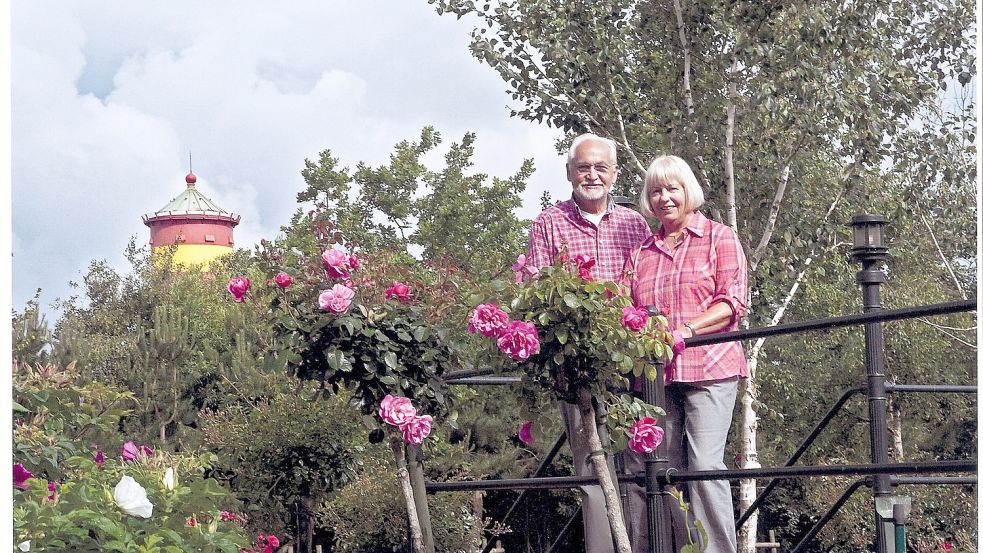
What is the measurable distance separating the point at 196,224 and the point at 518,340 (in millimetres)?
47171

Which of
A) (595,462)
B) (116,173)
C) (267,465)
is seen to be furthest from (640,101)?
(116,173)

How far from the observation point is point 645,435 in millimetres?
2674

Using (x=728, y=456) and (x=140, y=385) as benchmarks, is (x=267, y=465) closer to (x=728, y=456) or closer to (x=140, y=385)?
(x=140, y=385)

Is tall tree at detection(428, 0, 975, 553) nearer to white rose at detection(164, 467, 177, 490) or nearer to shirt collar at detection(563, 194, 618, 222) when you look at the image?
shirt collar at detection(563, 194, 618, 222)

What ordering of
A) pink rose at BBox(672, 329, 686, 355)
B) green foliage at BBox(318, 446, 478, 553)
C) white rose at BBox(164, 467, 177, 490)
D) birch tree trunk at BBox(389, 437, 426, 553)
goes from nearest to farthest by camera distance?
white rose at BBox(164, 467, 177, 490), pink rose at BBox(672, 329, 686, 355), birch tree trunk at BBox(389, 437, 426, 553), green foliage at BBox(318, 446, 478, 553)

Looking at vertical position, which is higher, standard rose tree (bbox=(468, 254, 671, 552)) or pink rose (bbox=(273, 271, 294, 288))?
pink rose (bbox=(273, 271, 294, 288))

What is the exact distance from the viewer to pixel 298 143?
977 inches

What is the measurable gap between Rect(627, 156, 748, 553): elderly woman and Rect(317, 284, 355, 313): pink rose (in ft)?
2.92

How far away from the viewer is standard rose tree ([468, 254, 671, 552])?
2.63 meters

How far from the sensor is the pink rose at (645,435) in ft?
8.77

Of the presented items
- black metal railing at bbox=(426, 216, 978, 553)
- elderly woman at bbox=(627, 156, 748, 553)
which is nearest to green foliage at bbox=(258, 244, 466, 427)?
black metal railing at bbox=(426, 216, 978, 553)

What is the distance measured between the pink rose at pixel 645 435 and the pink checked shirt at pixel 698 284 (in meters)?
0.27

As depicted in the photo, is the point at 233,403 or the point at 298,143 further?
the point at 298,143

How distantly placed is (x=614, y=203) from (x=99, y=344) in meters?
18.2
